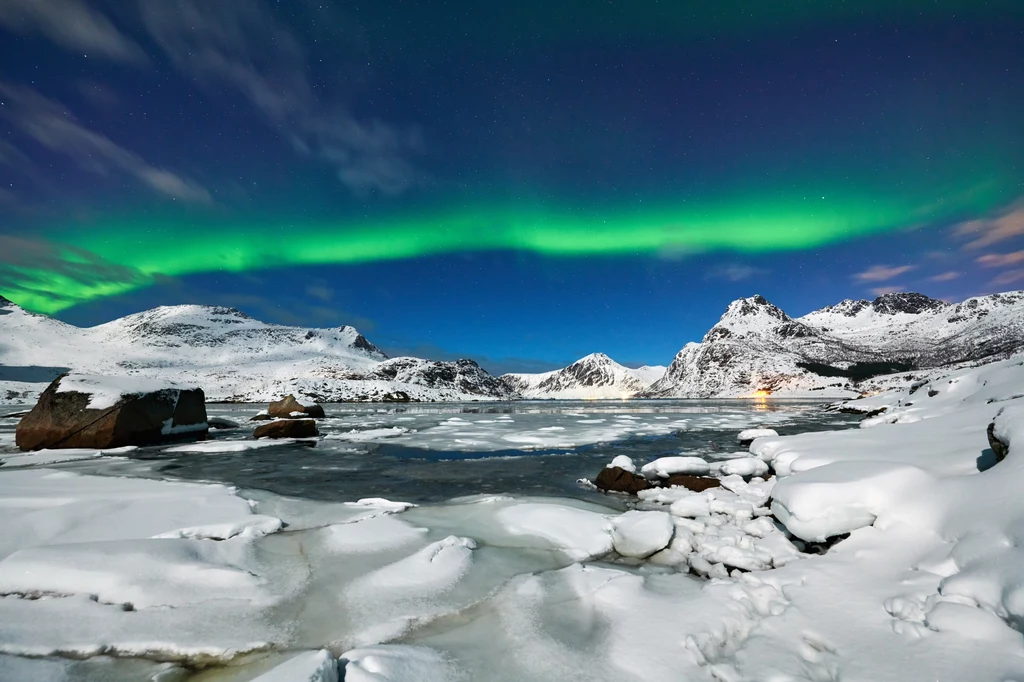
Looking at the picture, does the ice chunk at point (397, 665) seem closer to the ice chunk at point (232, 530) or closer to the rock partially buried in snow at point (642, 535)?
the rock partially buried in snow at point (642, 535)

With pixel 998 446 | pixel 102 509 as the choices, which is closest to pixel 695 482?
pixel 998 446

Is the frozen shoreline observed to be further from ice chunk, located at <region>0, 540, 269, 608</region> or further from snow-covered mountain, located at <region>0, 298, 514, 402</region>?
snow-covered mountain, located at <region>0, 298, 514, 402</region>

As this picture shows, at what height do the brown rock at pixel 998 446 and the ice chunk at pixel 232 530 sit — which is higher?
the brown rock at pixel 998 446

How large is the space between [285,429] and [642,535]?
21244 millimetres

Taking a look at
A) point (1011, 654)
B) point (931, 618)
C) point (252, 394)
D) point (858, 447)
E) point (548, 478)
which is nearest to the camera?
point (1011, 654)

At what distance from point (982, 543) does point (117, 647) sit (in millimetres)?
7300

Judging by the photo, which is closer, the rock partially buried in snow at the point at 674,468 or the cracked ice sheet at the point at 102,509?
the cracked ice sheet at the point at 102,509

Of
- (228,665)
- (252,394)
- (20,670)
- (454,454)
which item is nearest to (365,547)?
(228,665)

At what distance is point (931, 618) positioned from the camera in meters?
3.57

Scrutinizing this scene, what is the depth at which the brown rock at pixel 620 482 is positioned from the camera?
390 inches

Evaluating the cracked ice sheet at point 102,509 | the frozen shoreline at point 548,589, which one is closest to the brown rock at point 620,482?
the frozen shoreline at point 548,589

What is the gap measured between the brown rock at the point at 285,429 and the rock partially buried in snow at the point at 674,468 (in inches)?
726

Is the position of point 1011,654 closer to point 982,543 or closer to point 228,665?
point 982,543

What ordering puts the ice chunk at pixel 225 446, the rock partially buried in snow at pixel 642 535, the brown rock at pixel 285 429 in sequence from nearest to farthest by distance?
the rock partially buried in snow at pixel 642 535, the ice chunk at pixel 225 446, the brown rock at pixel 285 429
